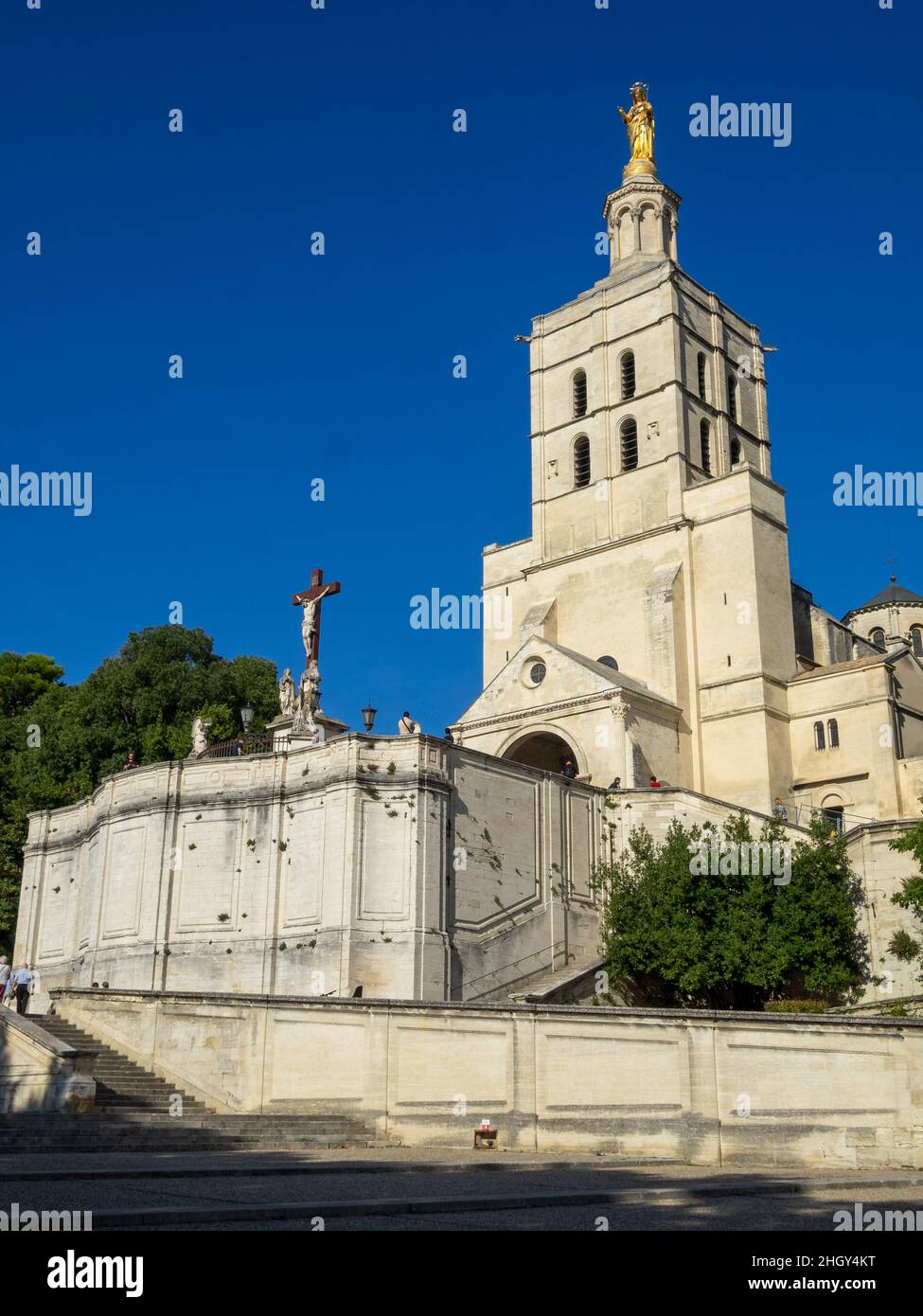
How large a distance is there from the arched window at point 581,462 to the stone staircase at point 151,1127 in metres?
38.8

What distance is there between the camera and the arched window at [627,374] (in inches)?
2260

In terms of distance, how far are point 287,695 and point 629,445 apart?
943 inches

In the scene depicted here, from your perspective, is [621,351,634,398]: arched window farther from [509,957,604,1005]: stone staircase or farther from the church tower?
[509,957,604,1005]: stone staircase

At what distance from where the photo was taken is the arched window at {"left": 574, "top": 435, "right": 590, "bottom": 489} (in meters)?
57.6

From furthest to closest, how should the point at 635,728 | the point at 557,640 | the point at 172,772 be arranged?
1. the point at 557,640
2. the point at 635,728
3. the point at 172,772

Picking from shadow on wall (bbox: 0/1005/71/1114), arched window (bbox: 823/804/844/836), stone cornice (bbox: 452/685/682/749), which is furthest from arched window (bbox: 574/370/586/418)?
shadow on wall (bbox: 0/1005/71/1114)

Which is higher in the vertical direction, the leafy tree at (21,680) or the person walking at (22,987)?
the leafy tree at (21,680)

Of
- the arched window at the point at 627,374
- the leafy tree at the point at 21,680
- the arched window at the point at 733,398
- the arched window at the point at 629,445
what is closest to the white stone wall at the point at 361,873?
the arched window at the point at 629,445

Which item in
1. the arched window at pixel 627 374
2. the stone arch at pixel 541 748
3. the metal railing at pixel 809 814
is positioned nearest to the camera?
the metal railing at pixel 809 814

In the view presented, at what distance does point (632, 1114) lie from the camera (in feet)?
66.6

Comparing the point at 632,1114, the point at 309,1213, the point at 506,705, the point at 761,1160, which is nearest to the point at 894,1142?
the point at 761,1160

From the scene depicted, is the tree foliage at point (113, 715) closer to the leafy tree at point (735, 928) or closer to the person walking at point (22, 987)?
the person walking at point (22, 987)
